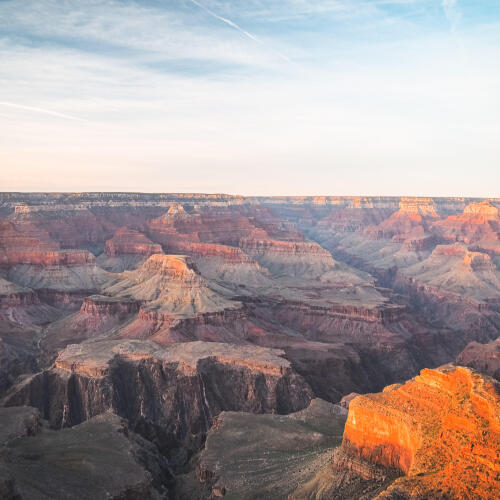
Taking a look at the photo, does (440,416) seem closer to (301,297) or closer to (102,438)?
(102,438)

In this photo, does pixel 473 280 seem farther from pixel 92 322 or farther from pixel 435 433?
pixel 435 433

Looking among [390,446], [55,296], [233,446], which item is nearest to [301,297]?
[55,296]

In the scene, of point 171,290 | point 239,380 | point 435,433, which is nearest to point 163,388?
point 239,380

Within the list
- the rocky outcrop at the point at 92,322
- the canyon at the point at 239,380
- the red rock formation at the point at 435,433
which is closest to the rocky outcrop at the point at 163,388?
the canyon at the point at 239,380

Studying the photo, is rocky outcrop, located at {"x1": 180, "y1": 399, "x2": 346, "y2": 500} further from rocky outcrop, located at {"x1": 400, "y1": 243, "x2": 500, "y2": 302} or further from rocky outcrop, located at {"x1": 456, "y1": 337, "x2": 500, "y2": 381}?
rocky outcrop, located at {"x1": 400, "y1": 243, "x2": 500, "y2": 302}

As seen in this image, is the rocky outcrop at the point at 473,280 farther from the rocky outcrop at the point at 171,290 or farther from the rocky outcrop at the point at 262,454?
the rocky outcrop at the point at 262,454

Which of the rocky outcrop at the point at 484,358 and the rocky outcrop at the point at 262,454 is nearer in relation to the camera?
the rocky outcrop at the point at 262,454

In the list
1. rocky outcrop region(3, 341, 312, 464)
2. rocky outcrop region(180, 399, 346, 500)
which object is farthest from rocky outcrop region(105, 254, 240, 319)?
rocky outcrop region(180, 399, 346, 500)

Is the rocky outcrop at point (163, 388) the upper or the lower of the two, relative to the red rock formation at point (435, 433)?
lower
